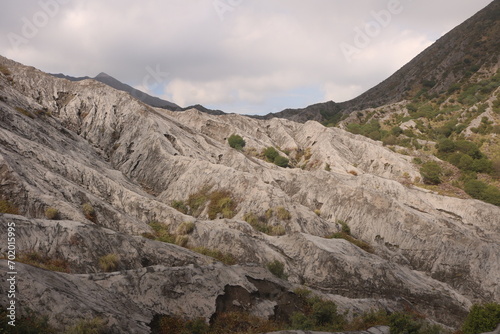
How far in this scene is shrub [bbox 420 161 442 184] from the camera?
72.4m

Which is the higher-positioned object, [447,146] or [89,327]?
[447,146]

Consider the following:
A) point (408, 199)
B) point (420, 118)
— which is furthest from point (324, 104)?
point (408, 199)

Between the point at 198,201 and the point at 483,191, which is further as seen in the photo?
the point at 483,191

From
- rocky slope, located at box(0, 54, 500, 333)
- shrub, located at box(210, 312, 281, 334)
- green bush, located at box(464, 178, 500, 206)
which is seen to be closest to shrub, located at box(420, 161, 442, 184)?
rocky slope, located at box(0, 54, 500, 333)

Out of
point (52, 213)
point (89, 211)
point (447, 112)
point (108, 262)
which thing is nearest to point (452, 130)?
point (447, 112)

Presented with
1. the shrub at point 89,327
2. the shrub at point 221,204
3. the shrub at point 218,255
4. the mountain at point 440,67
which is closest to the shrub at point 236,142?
the shrub at point 221,204

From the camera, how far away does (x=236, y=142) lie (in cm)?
8081

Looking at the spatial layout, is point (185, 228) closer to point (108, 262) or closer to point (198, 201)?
point (108, 262)

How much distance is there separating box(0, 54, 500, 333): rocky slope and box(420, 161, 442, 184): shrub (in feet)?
8.42

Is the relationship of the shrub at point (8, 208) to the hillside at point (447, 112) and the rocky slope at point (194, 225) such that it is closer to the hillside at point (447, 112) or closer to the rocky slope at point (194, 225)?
the rocky slope at point (194, 225)

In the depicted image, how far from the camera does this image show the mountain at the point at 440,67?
132375mm

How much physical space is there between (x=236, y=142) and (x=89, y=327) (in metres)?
70.0

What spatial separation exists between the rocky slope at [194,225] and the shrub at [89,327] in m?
0.65

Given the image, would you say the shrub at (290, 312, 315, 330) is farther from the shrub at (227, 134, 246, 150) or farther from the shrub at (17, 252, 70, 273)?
the shrub at (227, 134, 246, 150)
